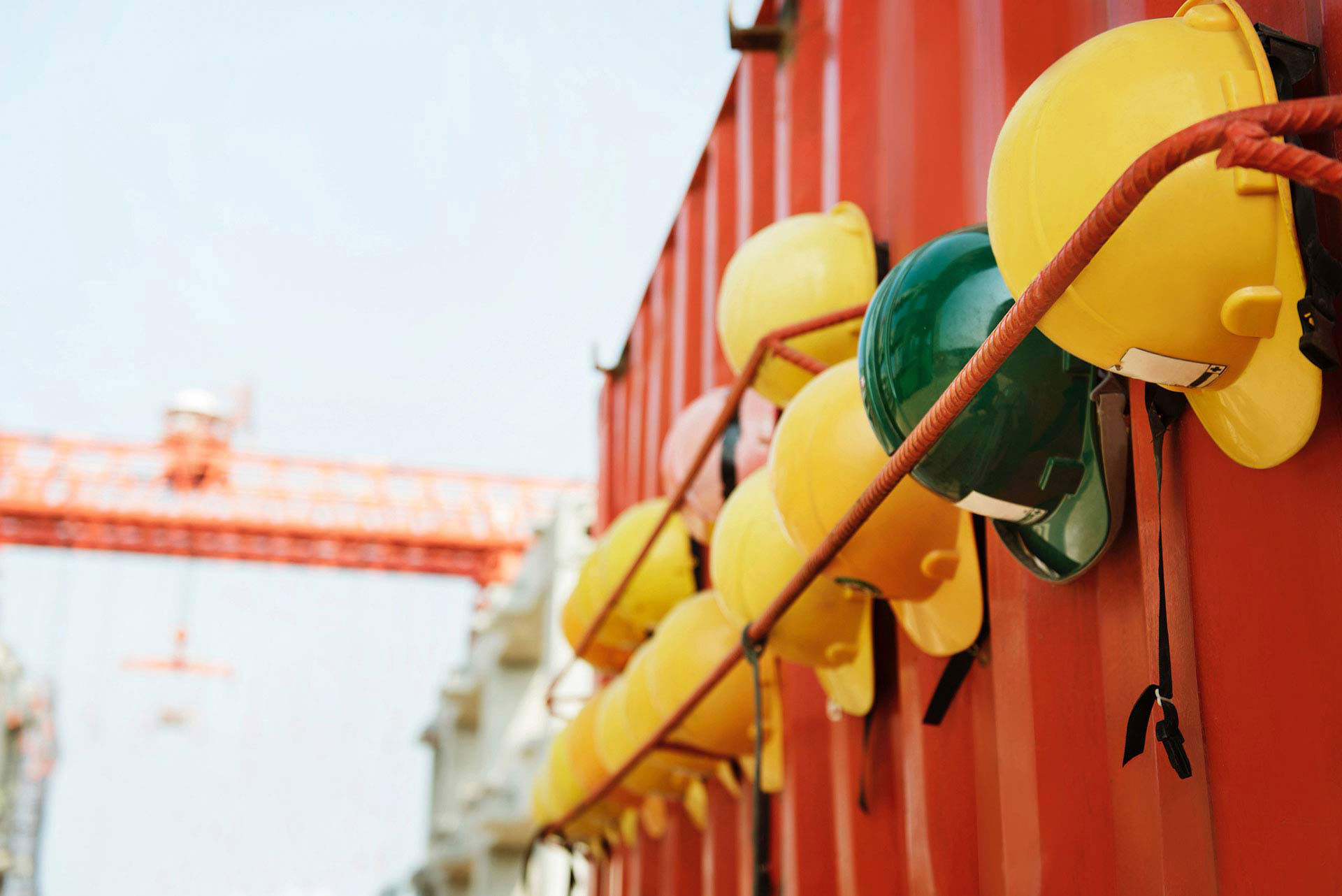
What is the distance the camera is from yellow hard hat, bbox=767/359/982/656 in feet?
7.93

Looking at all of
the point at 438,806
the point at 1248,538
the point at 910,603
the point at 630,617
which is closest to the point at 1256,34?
the point at 1248,538

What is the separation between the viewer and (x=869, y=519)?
2389 mm

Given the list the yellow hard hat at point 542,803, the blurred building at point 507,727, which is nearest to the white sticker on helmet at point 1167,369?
the yellow hard hat at point 542,803

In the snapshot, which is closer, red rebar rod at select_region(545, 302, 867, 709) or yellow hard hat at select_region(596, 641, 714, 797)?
red rebar rod at select_region(545, 302, 867, 709)

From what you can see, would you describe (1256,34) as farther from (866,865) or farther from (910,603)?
(866,865)

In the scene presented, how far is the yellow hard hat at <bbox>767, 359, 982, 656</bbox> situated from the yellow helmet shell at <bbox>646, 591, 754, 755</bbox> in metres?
1.02

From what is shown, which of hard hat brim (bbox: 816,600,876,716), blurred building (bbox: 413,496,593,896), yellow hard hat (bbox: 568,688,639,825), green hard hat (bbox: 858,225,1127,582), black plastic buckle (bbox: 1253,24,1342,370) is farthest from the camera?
blurred building (bbox: 413,496,593,896)

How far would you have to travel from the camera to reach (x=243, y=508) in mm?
19266

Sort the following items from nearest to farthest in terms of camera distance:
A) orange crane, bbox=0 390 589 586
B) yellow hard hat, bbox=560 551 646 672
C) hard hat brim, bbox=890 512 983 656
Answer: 1. hard hat brim, bbox=890 512 983 656
2. yellow hard hat, bbox=560 551 646 672
3. orange crane, bbox=0 390 589 586

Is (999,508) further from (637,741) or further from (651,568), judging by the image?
(651,568)

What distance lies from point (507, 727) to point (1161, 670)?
1168cm

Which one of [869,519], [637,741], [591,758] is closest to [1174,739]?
[869,519]

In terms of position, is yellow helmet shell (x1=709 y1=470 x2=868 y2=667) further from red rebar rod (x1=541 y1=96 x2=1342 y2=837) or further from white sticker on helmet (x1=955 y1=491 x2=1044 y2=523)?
red rebar rod (x1=541 y1=96 x2=1342 y2=837)

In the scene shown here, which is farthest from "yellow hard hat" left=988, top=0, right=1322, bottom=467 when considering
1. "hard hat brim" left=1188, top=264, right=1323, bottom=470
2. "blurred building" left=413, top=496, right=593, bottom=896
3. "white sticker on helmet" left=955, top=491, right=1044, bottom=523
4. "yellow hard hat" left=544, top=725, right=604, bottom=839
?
"blurred building" left=413, top=496, right=593, bottom=896
